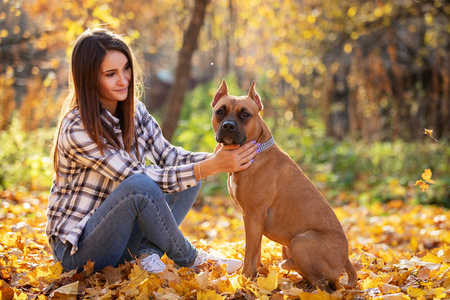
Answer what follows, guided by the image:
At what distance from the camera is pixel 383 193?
9.01 meters

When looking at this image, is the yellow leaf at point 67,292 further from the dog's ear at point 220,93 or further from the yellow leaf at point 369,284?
the yellow leaf at point 369,284

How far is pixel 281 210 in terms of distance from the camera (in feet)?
10.7

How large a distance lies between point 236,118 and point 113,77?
1.06 m

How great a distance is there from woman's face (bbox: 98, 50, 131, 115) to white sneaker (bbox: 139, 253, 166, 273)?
1.32m

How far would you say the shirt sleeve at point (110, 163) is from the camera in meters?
3.18

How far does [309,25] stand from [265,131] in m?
6.36

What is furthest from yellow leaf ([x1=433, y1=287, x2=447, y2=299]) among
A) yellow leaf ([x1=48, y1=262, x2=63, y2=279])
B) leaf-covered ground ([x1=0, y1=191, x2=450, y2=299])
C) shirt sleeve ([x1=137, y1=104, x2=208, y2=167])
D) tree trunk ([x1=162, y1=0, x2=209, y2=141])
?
tree trunk ([x1=162, y1=0, x2=209, y2=141])

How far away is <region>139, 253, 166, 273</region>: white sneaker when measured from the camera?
326 centimetres

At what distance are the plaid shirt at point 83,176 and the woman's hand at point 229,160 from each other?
10 cm

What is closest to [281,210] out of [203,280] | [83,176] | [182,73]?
[203,280]

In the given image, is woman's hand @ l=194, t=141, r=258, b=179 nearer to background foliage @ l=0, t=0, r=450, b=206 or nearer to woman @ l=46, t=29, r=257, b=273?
woman @ l=46, t=29, r=257, b=273

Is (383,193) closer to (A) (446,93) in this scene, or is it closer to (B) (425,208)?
(B) (425,208)

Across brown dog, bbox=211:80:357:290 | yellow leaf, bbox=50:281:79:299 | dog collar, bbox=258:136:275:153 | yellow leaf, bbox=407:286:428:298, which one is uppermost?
dog collar, bbox=258:136:275:153

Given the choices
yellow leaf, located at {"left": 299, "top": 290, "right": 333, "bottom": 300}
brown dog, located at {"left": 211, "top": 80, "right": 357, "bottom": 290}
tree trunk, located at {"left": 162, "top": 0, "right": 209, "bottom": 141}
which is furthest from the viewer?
tree trunk, located at {"left": 162, "top": 0, "right": 209, "bottom": 141}
